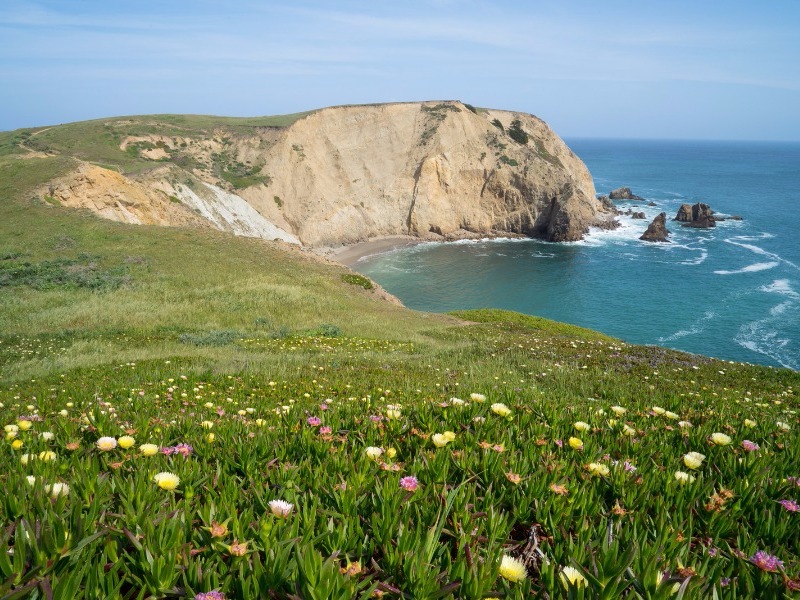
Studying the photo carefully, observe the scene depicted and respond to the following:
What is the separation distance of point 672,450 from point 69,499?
364cm

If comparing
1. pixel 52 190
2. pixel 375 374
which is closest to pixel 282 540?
pixel 375 374

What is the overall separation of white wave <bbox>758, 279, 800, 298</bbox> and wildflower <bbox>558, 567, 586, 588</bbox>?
215 feet

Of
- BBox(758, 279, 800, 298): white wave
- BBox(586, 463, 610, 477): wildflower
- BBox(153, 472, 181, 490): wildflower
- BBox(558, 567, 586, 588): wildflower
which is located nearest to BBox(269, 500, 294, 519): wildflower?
BBox(153, 472, 181, 490): wildflower

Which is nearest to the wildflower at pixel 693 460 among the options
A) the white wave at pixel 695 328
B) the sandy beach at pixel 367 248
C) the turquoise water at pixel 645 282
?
the turquoise water at pixel 645 282

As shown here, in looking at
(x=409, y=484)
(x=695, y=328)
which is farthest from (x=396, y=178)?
(x=409, y=484)

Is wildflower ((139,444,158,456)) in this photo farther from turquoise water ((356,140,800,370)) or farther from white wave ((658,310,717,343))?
white wave ((658,310,717,343))

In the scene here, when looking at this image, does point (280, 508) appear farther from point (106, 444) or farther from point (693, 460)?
point (693, 460)

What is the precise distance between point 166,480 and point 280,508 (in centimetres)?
66

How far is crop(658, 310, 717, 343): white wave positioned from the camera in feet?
143

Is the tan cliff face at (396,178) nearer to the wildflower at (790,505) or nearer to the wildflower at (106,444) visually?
the wildflower at (106,444)

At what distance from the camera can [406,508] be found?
2.40 m

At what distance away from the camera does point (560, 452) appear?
3.37m

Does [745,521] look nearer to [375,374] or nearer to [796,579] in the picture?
[796,579]

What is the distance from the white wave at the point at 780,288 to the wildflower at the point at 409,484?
65452mm
